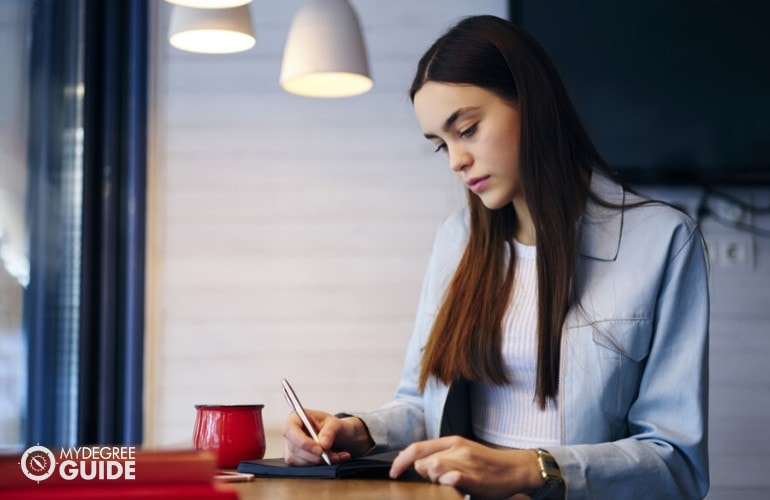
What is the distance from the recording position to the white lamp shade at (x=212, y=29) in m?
2.16

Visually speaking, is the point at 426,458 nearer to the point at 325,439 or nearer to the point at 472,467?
the point at 472,467

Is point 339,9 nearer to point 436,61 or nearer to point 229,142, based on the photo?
point 436,61

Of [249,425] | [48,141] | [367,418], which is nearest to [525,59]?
[367,418]

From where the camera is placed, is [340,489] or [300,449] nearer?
[340,489]

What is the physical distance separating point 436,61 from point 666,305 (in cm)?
56

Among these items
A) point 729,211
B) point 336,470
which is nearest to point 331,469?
point 336,470

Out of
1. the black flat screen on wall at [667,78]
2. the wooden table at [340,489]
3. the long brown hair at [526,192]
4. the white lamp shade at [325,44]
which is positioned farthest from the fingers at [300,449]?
the black flat screen on wall at [667,78]

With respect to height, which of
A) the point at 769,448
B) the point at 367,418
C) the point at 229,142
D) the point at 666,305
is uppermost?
the point at 229,142

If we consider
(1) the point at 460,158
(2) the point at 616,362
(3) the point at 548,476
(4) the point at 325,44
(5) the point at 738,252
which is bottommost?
(3) the point at 548,476

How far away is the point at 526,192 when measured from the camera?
5.12ft

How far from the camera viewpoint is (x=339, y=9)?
2297 mm

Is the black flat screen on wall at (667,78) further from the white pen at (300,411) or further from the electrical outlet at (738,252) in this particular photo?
the white pen at (300,411)

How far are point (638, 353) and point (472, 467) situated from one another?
0.47m

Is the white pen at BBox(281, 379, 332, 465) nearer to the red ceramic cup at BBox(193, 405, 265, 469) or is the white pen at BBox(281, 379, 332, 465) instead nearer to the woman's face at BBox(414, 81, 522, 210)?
the red ceramic cup at BBox(193, 405, 265, 469)
